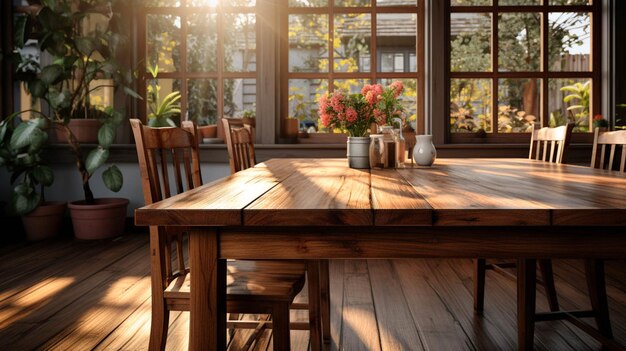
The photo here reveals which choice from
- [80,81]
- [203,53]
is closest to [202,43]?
[203,53]

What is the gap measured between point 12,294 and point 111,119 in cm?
175

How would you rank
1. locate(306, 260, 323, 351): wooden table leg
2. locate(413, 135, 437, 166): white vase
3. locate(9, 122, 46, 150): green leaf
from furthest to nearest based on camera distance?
locate(9, 122, 46, 150): green leaf, locate(413, 135, 437, 166): white vase, locate(306, 260, 323, 351): wooden table leg

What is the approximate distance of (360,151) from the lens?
2.20 metres

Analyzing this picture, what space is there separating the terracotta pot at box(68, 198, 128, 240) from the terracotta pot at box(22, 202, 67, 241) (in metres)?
0.18

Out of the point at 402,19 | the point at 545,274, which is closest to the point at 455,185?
the point at 545,274

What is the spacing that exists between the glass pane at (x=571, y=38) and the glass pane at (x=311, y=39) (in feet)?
6.13

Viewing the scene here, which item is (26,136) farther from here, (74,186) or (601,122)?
(601,122)

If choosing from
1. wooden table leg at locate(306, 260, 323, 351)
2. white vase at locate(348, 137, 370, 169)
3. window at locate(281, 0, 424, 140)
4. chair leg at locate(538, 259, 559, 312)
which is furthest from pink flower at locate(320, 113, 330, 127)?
window at locate(281, 0, 424, 140)

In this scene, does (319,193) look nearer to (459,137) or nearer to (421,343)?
(421,343)

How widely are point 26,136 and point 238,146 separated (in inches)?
80.5

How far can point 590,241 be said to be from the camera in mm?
1023

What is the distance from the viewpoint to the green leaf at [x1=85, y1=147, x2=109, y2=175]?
3848mm

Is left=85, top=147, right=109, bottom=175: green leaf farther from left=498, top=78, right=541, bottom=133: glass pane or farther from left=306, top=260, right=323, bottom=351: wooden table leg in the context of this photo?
left=498, top=78, right=541, bottom=133: glass pane

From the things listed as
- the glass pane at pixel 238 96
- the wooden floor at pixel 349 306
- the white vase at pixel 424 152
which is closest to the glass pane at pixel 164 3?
the glass pane at pixel 238 96
